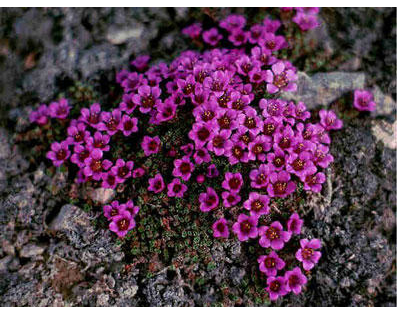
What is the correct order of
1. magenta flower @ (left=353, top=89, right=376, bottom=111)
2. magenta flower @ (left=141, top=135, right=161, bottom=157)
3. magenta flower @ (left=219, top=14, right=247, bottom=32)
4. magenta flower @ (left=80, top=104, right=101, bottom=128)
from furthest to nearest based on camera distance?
magenta flower @ (left=219, top=14, right=247, bottom=32)
magenta flower @ (left=353, top=89, right=376, bottom=111)
magenta flower @ (left=80, top=104, right=101, bottom=128)
magenta flower @ (left=141, top=135, right=161, bottom=157)

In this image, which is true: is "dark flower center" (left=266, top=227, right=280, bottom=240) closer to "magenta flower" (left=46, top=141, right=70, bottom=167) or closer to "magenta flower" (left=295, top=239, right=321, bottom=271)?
"magenta flower" (left=295, top=239, right=321, bottom=271)

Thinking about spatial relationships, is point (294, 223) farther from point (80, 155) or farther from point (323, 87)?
point (80, 155)

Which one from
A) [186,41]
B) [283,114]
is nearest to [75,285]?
[283,114]

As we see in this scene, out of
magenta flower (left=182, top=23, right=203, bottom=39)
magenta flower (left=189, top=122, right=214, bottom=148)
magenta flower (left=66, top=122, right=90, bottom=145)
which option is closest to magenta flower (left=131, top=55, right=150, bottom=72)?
magenta flower (left=182, top=23, right=203, bottom=39)

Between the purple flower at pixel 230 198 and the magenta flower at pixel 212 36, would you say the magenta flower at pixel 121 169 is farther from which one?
the magenta flower at pixel 212 36
